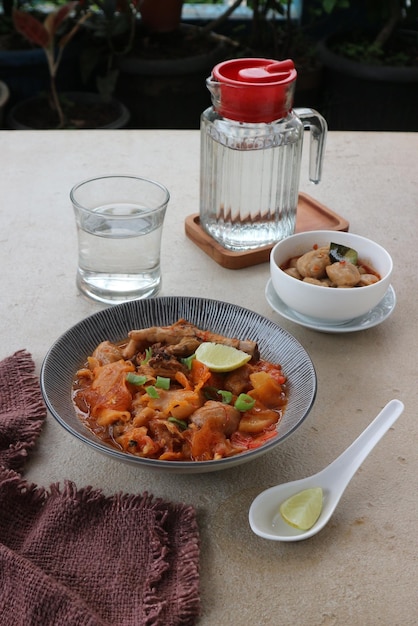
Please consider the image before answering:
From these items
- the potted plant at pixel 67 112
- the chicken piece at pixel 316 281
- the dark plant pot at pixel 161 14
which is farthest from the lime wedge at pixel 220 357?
the dark plant pot at pixel 161 14

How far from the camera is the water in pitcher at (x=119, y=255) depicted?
49.0 inches

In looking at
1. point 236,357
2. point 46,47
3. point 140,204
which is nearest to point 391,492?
point 236,357

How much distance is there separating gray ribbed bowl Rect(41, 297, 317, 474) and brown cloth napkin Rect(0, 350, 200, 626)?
0.07 meters

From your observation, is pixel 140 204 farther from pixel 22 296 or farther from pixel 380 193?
pixel 380 193

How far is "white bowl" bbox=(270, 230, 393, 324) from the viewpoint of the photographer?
45.9 inches

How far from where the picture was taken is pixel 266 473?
37.9 inches

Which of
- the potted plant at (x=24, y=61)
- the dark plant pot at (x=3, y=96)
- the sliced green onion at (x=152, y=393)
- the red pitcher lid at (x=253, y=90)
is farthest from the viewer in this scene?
the potted plant at (x=24, y=61)

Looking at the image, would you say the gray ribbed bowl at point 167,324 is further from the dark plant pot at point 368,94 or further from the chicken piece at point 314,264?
the dark plant pot at point 368,94

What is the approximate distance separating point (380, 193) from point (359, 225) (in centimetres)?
17

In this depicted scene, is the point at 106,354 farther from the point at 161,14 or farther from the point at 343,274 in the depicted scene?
the point at 161,14

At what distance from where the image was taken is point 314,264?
48.6 inches

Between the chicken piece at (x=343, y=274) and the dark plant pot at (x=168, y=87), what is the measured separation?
2269mm

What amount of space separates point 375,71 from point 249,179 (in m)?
2.03

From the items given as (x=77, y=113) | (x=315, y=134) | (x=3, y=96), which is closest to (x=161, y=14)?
(x=77, y=113)
